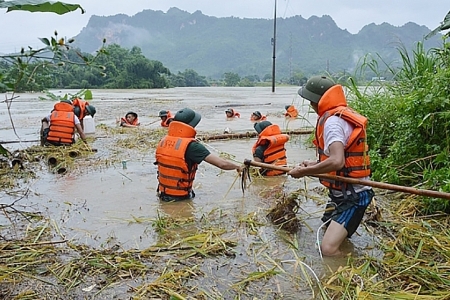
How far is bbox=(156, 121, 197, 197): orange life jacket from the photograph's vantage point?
530 cm

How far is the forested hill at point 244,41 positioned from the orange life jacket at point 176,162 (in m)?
98.9

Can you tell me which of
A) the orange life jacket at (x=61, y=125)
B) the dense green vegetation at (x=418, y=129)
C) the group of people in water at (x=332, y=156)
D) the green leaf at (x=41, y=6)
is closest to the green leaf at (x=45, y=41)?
the green leaf at (x=41, y=6)

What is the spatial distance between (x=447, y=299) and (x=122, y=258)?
7.41ft

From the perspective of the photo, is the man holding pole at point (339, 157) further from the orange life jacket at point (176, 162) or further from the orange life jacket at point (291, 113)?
the orange life jacket at point (291, 113)

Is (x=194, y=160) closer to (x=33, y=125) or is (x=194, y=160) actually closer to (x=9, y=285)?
(x=9, y=285)

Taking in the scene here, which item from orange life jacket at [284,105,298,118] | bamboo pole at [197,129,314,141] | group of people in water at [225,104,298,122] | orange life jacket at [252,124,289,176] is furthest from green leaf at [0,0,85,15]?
orange life jacket at [284,105,298,118]

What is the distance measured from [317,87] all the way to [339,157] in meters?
0.76

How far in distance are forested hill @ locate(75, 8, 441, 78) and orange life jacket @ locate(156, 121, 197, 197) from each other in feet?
324

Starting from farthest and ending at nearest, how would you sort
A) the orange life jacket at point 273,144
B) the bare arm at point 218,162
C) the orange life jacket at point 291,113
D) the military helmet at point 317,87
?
1. the orange life jacket at point 291,113
2. the orange life jacket at point 273,144
3. the bare arm at point 218,162
4. the military helmet at point 317,87

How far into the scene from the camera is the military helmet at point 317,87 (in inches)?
163

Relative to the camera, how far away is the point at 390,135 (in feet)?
21.2

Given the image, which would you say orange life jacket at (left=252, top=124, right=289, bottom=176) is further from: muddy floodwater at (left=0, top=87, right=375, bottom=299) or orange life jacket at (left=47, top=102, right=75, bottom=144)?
orange life jacket at (left=47, top=102, right=75, bottom=144)

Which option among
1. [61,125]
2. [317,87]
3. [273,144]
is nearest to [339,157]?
[317,87]

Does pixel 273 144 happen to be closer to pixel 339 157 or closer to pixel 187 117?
pixel 187 117
